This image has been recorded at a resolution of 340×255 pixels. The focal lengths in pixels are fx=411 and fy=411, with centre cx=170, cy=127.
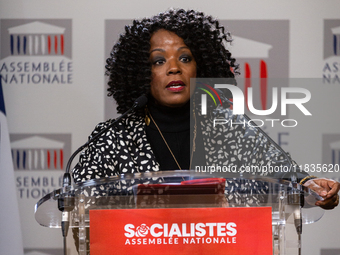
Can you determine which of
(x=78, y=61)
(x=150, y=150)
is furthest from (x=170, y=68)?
(x=78, y=61)

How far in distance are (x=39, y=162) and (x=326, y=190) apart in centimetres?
176

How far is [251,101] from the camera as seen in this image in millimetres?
2393

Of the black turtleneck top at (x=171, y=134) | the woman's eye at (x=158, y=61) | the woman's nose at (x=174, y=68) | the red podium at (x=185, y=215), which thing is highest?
the woman's eye at (x=158, y=61)

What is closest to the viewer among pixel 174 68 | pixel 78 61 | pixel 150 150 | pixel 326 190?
pixel 326 190

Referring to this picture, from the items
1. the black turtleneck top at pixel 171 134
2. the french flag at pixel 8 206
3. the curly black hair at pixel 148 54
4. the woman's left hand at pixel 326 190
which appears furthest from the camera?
the french flag at pixel 8 206

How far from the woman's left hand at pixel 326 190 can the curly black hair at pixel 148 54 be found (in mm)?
967

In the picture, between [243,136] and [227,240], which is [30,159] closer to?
[243,136]

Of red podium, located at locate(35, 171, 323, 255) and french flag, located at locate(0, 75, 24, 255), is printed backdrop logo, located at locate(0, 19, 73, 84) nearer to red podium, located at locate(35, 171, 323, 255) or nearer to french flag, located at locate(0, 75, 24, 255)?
french flag, located at locate(0, 75, 24, 255)

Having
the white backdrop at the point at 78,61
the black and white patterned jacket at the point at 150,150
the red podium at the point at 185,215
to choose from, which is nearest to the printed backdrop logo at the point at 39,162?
the white backdrop at the point at 78,61

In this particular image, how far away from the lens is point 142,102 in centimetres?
154

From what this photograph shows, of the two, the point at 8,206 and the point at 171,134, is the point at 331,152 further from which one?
the point at 8,206

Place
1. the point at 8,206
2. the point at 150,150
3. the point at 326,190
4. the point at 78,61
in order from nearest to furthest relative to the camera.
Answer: the point at 326,190 → the point at 150,150 → the point at 8,206 → the point at 78,61

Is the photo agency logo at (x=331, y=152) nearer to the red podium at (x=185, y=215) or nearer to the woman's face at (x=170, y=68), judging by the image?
the woman's face at (x=170, y=68)

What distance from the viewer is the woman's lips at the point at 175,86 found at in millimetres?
1891
